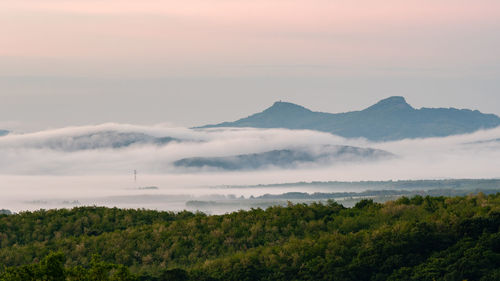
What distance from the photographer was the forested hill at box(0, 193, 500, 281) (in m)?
66.4

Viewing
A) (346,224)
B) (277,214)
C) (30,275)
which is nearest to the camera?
(30,275)

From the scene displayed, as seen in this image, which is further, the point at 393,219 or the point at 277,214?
the point at 277,214

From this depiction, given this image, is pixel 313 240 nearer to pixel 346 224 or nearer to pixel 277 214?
pixel 346 224

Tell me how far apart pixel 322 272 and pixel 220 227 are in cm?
2164

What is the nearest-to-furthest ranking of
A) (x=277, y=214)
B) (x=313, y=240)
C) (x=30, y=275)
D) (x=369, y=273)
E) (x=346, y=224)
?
(x=30, y=275) → (x=369, y=273) → (x=313, y=240) → (x=346, y=224) → (x=277, y=214)

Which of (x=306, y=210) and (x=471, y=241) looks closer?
(x=471, y=241)

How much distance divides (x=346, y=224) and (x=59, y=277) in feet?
130

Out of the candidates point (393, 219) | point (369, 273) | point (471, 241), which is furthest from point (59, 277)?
point (393, 219)

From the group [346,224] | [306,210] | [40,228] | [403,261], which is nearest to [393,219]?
[346,224]

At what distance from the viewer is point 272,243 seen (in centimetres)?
8094

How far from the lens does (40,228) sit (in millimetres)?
98625

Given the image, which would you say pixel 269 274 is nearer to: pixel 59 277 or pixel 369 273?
pixel 369 273

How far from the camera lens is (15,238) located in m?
95.6

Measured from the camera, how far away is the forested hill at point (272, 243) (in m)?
66.4
